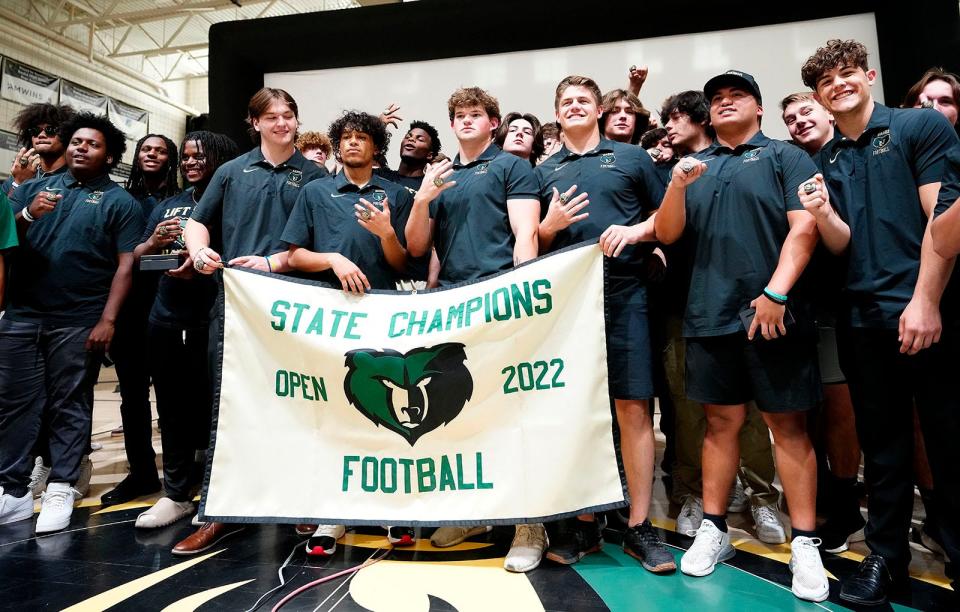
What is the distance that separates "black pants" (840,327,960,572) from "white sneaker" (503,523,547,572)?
1219 millimetres

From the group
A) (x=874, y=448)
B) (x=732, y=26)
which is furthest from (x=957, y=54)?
(x=874, y=448)

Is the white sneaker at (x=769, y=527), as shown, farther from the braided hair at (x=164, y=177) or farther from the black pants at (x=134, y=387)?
the braided hair at (x=164, y=177)

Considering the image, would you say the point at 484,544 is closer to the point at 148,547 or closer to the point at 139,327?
the point at 148,547

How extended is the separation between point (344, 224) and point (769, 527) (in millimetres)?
2376

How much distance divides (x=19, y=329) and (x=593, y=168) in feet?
10.2

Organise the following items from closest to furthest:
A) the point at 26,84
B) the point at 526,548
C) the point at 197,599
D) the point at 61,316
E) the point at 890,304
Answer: the point at 890,304 → the point at 197,599 → the point at 526,548 → the point at 61,316 → the point at 26,84

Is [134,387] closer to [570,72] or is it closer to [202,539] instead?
[202,539]

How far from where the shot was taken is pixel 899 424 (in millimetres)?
1988

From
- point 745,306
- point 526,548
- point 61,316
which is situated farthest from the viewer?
point 61,316

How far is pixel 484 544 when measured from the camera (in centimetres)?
253

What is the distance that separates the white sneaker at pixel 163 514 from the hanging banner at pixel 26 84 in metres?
10.5

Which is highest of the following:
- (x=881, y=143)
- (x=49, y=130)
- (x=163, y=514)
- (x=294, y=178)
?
(x=49, y=130)

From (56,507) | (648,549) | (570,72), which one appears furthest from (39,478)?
(570,72)

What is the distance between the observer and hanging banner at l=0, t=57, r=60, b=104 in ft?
34.1
